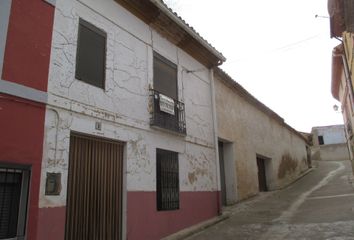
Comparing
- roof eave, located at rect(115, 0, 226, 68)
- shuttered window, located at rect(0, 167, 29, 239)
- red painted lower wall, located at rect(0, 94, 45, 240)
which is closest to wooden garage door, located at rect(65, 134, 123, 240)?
red painted lower wall, located at rect(0, 94, 45, 240)

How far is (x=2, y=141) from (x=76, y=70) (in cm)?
209

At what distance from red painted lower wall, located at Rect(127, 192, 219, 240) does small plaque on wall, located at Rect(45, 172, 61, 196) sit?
181cm

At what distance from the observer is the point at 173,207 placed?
28.4 ft

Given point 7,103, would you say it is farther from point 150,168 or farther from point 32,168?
point 150,168

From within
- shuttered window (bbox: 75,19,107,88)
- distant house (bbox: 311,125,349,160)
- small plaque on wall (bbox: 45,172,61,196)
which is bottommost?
small plaque on wall (bbox: 45,172,61,196)

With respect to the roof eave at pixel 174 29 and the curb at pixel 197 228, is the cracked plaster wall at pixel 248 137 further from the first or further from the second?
the curb at pixel 197 228

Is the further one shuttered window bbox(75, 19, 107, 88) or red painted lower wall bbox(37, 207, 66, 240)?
shuttered window bbox(75, 19, 107, 88)

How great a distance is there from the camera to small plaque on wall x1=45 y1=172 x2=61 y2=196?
5.55m

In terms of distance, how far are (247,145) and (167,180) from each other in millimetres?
7087

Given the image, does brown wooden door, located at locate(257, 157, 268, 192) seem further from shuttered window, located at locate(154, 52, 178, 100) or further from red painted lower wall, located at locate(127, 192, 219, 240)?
shuttered window, located at locate(154, 52, 178, 100)

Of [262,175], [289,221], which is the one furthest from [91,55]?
[262,175]

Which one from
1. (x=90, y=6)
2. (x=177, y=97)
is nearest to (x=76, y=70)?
(x=90, y=6)

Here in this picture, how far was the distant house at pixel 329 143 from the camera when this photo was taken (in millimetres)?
34188

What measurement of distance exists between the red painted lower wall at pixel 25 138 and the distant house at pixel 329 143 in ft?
109
